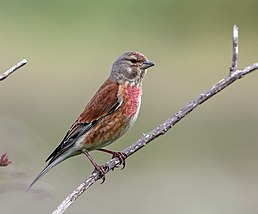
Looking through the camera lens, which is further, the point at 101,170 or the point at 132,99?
the point at 132,99

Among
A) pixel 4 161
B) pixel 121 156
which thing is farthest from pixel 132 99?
pixel 4 161

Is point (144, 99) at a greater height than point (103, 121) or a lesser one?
lesser

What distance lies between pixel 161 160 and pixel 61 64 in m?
4.30

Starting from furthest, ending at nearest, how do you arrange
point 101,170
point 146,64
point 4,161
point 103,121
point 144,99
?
point 144,99 → point 146,64 → point 103,121 → point 101,170 → point 4,161

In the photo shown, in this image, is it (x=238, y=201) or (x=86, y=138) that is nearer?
(x=86, y=138)

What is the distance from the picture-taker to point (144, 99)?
1241 cm

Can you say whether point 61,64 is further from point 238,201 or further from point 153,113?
point 238,201

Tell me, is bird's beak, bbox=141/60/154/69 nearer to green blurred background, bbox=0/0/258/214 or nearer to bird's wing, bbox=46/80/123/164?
bird's wing, bbox=46/80/123/164

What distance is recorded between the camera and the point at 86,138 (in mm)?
4949

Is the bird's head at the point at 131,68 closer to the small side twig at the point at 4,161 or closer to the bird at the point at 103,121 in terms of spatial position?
the bird at the point at 103,121

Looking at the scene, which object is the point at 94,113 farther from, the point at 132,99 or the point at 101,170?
the point at 101,170

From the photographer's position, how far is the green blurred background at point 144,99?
335 inches

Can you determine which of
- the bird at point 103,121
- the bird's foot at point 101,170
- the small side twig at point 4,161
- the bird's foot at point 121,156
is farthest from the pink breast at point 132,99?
the small side twig at point 4,161

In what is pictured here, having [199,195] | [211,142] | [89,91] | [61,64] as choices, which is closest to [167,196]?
[199,195]
